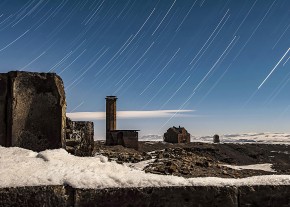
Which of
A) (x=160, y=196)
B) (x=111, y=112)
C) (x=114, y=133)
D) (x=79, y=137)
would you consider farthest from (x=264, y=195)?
(x=111, y=112)

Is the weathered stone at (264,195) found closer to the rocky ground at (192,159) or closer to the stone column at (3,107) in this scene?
the stone column at (3,107)

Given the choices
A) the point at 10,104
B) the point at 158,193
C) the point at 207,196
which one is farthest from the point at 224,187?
the point at 10,104

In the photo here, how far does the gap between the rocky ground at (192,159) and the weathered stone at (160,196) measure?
275 inches

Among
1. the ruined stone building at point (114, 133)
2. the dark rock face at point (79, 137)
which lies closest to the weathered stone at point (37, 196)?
the dark rock face at point (79, 137)

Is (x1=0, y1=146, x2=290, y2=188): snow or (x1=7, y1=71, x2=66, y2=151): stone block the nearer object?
(x1=0, y1=146, x2=290, y2=188): snow

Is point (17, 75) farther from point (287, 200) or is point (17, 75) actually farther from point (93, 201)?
point (287, 200)

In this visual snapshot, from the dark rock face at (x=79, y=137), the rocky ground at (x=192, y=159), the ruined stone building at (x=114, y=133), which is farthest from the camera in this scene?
the ruined stone building at (x=114, y=133)

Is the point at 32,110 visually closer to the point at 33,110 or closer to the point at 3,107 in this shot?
the point at 33,110

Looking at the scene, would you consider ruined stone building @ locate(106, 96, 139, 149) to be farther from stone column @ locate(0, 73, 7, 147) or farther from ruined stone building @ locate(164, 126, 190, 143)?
stone column @ locate(0, 73, 7, 147)

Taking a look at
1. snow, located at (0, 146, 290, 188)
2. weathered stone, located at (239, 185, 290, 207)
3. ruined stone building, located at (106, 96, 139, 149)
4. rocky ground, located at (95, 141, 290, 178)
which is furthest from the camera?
ruined stone building, located at (106, 96, 139, 149)

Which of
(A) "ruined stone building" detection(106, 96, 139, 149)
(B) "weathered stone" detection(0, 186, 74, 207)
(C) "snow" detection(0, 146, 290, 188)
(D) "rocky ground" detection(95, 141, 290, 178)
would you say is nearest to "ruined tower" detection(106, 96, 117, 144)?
(A) "ruined stone building" detection(106, 96, 139, 149)

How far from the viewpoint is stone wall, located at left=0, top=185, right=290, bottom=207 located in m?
3.09

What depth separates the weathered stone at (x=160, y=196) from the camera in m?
3.15

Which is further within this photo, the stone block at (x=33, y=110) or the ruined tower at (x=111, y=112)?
the ruined tower at (x=111, y=112)
